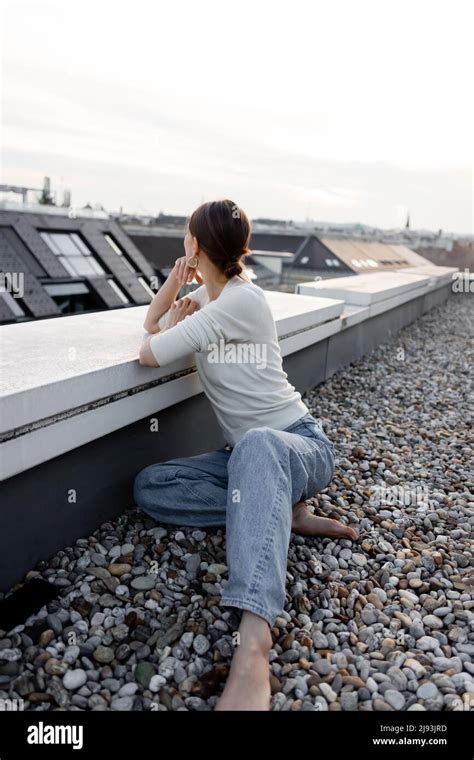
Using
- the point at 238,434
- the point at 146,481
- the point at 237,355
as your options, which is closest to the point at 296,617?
the point at 238,434

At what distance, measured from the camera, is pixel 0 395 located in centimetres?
206

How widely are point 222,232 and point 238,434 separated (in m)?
0.83

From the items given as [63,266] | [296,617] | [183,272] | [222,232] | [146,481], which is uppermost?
[63,266]

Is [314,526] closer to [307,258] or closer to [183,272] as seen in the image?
[183,272]

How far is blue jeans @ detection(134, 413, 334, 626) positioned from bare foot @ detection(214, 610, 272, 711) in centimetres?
5

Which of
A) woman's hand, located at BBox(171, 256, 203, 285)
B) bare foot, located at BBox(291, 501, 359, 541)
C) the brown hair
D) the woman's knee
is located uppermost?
the brown hair

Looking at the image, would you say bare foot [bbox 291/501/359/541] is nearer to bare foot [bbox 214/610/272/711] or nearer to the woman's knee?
the woman's knee

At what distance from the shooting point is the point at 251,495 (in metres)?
2.12

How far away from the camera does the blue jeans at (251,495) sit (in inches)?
78.8

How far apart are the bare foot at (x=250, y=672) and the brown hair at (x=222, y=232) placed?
137 cm

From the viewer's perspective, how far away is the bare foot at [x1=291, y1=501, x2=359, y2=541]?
2705 millimetres

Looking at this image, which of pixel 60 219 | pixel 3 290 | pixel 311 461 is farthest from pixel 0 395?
pixel 60 219

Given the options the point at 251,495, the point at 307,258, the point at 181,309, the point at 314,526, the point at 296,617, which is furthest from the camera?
the point at 307,258

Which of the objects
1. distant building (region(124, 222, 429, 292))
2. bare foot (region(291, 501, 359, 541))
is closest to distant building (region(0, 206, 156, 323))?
distant building (region(124, 222, 429, 292))
